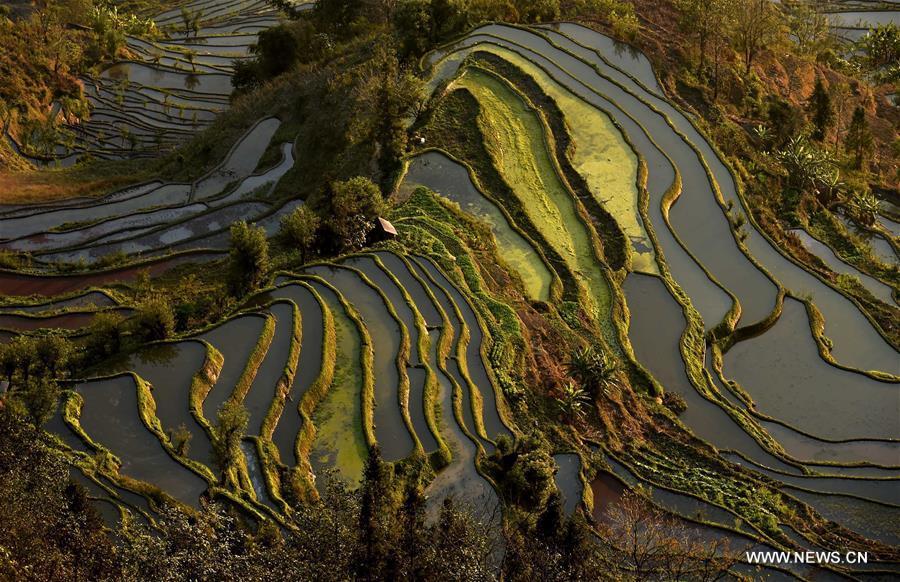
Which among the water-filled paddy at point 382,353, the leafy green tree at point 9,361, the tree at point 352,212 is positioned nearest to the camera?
the water-filled paddy at point 382,353

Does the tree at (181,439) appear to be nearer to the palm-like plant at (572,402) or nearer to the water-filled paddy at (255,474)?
the water-filled paddy at (255,474)

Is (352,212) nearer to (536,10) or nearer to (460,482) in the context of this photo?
(460,482)

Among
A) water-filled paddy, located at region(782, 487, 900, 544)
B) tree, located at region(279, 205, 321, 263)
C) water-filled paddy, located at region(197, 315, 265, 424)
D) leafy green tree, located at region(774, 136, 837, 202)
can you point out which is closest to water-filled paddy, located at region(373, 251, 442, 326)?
tree, located at region(279, 205, 321, 263)

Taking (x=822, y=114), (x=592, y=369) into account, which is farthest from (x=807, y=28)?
(x=592, y=369)

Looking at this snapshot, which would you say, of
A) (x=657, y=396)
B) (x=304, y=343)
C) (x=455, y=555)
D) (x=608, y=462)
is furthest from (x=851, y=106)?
(x=455, y=555)

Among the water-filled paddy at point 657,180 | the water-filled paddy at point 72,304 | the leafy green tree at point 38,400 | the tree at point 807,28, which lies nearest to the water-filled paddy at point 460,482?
the leafy green tree at point 38,400

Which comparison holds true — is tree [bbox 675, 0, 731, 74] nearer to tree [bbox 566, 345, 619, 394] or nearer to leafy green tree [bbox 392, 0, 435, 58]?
leafy green tree [bbox 392, 0, 435, 58]
